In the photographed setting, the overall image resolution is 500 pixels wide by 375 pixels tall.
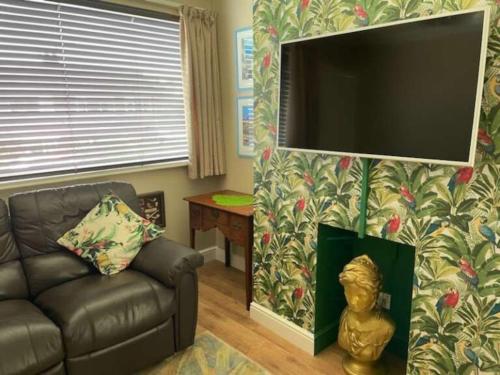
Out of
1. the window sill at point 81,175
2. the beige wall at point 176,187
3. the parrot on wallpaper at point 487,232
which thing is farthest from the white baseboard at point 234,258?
the parrot on wallpaper at point 487,232

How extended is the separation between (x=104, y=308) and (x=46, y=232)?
2.39ft

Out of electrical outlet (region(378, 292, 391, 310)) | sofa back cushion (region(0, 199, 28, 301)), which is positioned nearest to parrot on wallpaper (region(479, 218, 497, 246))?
electrical outlet (region(378, 292, 391, 310))

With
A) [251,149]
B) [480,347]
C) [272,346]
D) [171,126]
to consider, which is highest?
[171,126]

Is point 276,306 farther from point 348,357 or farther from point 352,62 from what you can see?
point 352,62

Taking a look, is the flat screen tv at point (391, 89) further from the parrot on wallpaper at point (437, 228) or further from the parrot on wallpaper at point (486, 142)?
the parrot on wallpaper at point (437, 228)

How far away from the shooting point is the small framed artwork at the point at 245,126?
3131 mm

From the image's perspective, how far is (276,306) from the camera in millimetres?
2459

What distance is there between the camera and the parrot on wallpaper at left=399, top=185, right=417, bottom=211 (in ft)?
5.54

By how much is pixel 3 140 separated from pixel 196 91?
1461 mm

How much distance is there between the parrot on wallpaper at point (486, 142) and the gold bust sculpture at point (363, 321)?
79 centimetres

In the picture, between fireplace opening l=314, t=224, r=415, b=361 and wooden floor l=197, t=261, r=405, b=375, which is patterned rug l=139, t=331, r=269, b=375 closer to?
wooden floor l=197, t=261, r=405, b=375

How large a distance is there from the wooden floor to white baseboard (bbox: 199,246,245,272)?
19cm

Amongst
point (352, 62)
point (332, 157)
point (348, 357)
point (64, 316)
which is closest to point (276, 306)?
point (348, 357)

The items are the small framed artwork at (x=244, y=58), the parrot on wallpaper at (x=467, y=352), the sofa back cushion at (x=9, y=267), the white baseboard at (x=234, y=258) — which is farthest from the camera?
the white baseboard at (x=234, y=258)
